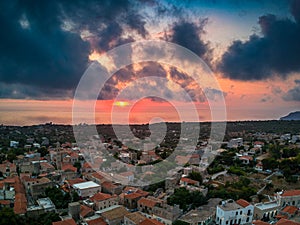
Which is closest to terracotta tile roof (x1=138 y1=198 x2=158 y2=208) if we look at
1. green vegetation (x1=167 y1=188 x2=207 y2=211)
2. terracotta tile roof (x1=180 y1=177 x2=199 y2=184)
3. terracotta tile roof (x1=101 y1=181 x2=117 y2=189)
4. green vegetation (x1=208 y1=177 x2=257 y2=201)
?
green vegetation (x1=167 y1=188 x2=207 y2=211)

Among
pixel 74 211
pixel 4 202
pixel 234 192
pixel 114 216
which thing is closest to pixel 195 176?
pixel 234 192

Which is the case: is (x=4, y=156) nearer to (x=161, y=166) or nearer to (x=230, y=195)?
(x=161, y=166)

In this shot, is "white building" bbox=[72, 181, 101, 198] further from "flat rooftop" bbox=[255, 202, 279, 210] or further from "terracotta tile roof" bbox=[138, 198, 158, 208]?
"flat rooftop" bbox=[255, 202, 279, 210]

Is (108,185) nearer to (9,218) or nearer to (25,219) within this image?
(25,219)

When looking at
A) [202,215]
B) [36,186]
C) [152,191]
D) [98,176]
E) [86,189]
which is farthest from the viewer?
[98,176]

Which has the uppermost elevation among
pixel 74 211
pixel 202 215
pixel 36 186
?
pixel 36 186

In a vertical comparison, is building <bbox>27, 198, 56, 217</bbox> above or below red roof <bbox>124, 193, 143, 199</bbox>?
below

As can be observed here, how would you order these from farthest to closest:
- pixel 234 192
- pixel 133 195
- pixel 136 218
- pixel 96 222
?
pixel 234 192 → pixel 133 195 → pixel 136 218 → pixel 96 222
